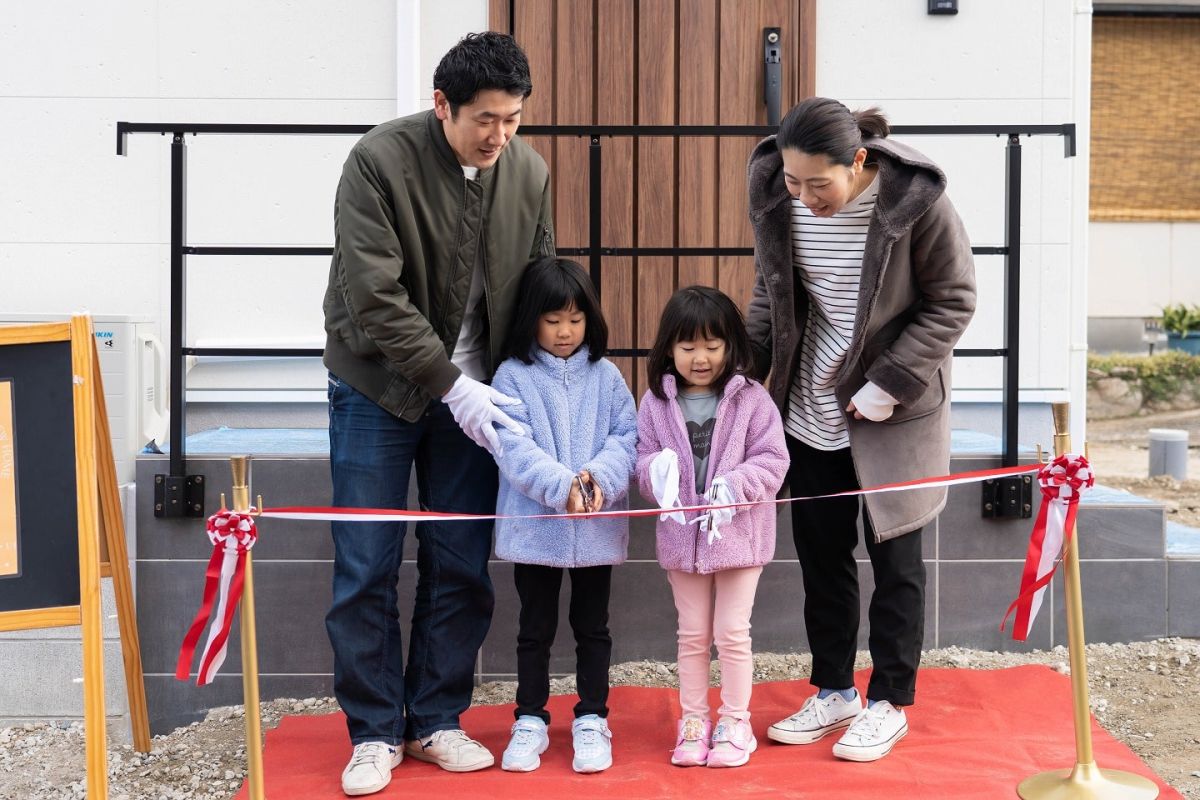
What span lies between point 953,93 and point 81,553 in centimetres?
352

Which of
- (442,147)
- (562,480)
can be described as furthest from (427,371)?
(442,147)

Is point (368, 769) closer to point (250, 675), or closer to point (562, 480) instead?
point (250, 675)

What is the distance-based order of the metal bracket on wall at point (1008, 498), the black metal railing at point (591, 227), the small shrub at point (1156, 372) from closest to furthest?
the black metal railing at point (591, 227), the metal bracket on wall at point (1008, 498), the small shrub at point (1156, 372)

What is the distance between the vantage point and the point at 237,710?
3582 millimetres

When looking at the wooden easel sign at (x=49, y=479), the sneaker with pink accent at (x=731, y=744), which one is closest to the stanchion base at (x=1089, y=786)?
the sneaker with pink accent at (x=731, y=744)

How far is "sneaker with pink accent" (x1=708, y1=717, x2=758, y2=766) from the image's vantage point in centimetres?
286

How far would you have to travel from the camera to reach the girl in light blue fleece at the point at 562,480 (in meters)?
2.85

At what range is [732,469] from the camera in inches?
113

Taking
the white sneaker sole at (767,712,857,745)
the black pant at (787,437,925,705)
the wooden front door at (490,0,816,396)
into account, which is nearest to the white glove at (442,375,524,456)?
the black pant at (787,437,925,705)

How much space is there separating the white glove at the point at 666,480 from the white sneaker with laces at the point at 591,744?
56 cm

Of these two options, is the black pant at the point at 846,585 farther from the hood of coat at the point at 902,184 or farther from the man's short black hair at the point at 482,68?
the man's short black hair at the point at 482,68

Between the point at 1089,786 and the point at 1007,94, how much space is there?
2.88 meters

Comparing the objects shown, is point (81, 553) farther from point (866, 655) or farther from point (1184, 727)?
point (1184, 727)

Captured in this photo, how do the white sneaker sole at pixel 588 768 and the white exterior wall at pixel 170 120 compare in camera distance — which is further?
the white exterior wall at pixel 170 120
